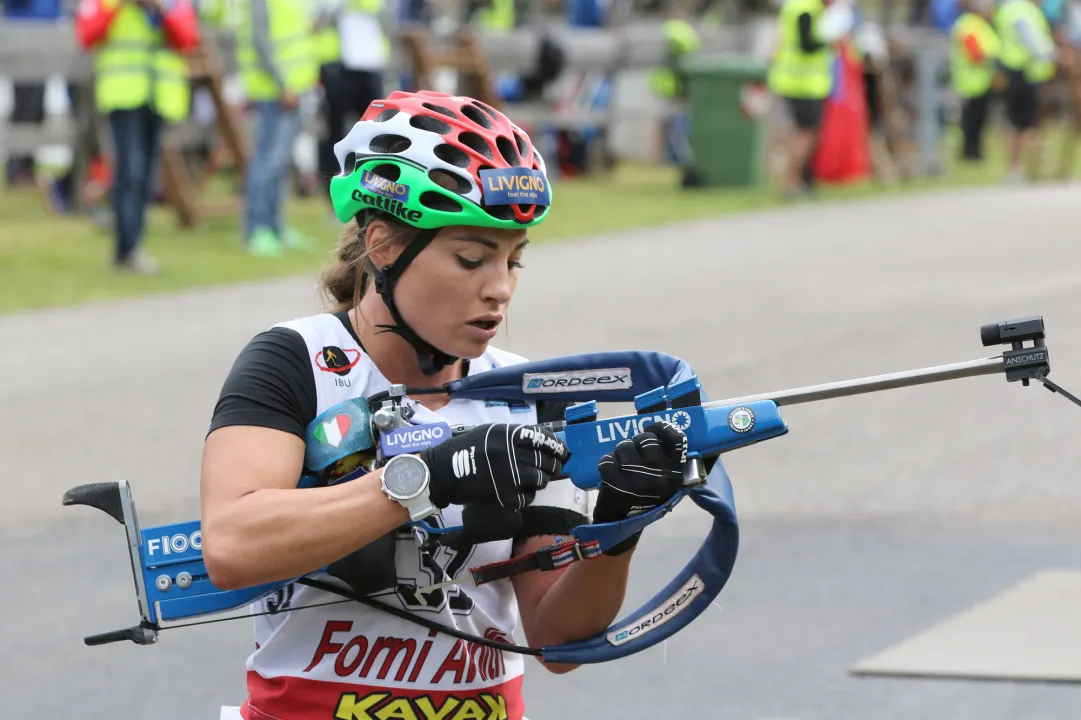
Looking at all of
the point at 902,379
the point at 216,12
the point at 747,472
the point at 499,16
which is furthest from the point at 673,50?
the point at 902,379

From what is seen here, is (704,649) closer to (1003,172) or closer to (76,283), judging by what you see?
(76,283)

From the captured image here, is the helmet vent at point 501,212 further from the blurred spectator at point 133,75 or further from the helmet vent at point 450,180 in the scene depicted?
the blurred spectator at point 133,75

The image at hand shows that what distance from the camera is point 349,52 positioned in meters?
14.8

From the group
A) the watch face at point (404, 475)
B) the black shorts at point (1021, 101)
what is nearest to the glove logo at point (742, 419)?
the watch face at point (404, 475)

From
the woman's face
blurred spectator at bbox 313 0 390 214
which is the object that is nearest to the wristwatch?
the woman's face

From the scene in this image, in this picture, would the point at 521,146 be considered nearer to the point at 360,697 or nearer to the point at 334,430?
the point at 334,430

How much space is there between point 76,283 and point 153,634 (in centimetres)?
1015

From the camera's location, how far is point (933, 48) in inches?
971

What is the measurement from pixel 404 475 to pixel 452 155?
0.68m

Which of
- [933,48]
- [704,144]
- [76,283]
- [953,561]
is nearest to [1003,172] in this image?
[933,48]

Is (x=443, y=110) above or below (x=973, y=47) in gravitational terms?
above

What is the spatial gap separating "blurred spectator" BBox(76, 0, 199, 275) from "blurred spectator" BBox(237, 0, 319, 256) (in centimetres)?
115

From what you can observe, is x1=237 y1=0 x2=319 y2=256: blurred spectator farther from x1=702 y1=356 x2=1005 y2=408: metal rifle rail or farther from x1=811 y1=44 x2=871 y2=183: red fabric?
x1=702 y1=356 x2=1005 y2=408: metal rifle rail

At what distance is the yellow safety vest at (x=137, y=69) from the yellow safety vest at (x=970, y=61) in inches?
564
